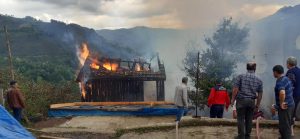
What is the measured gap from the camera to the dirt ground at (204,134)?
29.5 feet

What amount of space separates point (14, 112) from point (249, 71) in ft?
29.2

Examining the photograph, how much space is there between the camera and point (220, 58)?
20.8 meters

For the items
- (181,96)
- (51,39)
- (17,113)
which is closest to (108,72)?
(17,113)

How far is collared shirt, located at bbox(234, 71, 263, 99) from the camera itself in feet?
26.0

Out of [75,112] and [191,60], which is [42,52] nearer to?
[191,60]

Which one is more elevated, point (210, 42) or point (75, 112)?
point (210, 42)

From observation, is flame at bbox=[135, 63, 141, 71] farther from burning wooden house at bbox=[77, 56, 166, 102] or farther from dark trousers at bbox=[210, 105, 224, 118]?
dark trousers at bbox=[210, 105, 224, 118]

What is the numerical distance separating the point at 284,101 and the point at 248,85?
0.76 metres

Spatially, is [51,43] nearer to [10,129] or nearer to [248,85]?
[10,129]

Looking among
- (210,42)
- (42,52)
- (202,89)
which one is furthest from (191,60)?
(42,52)

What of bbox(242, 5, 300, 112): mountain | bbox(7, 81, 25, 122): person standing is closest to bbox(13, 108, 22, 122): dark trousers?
bbox(7, 81, 25, 122): person standing

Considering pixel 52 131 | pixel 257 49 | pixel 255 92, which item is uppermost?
pixel 257 49

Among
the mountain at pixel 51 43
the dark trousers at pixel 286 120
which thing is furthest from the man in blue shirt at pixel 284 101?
the mountain at pixel 51 43

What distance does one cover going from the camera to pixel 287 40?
25016mm
